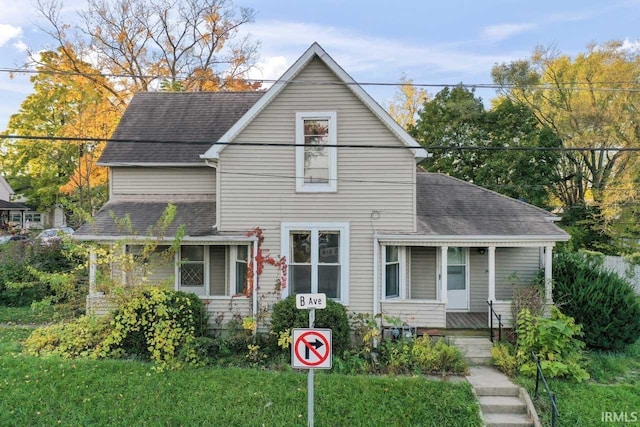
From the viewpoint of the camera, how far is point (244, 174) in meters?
10.1

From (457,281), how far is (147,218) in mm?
9567

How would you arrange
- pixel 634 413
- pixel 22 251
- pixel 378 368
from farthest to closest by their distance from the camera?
pixel 22 251 → pixel 378 368 → pixel 634 413

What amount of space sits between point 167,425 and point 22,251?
44.8 ft

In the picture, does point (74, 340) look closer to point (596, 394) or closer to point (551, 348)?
point (551, 348)

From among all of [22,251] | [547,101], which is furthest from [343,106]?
[547,101]

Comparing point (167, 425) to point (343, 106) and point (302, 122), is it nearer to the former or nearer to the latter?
point (302, 122)

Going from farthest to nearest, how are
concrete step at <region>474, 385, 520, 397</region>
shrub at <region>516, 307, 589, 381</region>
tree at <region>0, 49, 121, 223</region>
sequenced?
tree at <region>0, 49, 121, 223</region> < shrub at <region>516, 307, 589, 381</region> < concrete step at <region>474, 385, 520, 397</region>

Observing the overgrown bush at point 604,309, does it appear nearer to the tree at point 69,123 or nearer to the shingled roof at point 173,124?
the shingled roof at point 173,124

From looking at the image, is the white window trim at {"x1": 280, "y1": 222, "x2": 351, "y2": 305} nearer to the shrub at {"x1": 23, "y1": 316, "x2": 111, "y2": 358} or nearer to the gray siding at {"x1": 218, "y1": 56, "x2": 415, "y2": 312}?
the gray siding at {"x1": 218, "y1": 56, "x2": 415, "y2": 312}

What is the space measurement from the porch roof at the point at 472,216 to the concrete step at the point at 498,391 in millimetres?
3550

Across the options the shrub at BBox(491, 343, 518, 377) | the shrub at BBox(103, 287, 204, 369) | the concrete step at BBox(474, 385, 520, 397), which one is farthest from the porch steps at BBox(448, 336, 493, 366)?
the shrub at BBox(103, 287, 204, 369)

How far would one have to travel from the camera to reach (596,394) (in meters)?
7.57

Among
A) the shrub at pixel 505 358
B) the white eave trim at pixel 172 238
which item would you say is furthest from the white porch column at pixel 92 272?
the shrub at pixel 505 358

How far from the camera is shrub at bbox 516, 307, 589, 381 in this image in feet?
26.3
